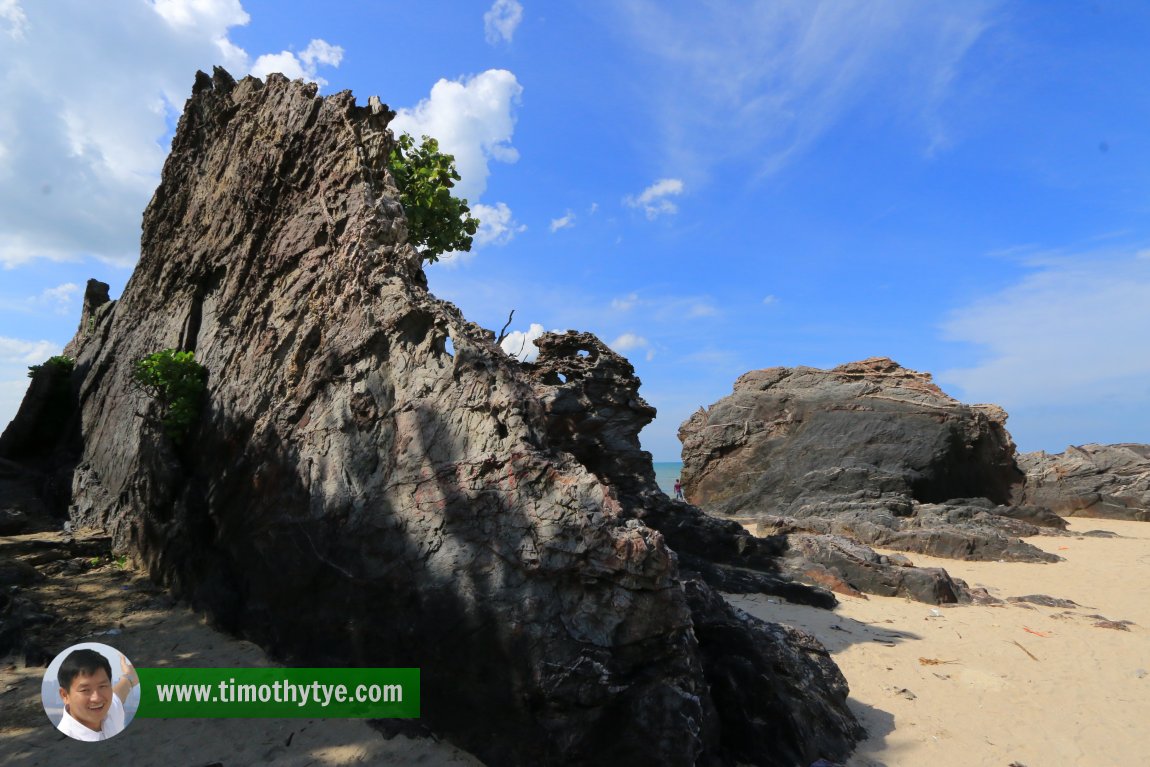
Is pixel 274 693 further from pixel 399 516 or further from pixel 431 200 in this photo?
pixel 431 200

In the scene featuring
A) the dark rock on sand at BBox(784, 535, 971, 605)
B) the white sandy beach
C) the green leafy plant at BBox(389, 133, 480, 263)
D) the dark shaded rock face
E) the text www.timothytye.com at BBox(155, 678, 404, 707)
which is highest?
the green leafy plant at BBox(389, 133, 480, 263)

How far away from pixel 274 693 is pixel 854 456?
1933 cm

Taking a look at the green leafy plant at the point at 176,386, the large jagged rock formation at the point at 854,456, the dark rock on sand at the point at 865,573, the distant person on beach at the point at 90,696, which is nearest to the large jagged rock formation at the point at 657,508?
the dark rock on sand at the point at 865,573

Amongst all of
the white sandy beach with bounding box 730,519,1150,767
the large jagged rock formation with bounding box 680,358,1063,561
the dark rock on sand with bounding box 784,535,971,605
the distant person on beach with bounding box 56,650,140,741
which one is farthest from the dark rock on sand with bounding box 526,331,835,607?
the distant person on beach with bounding box 56,650,140,741

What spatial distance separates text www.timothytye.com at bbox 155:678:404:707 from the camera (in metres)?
→ 5.71

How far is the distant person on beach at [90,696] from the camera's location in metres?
5.60

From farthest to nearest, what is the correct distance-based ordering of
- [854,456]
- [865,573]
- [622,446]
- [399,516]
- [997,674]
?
[854,456] < [622,446] < [865,573] < [997,674] < [399,516]

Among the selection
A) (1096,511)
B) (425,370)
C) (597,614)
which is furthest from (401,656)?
(1096,511)

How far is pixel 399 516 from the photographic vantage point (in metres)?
5.75

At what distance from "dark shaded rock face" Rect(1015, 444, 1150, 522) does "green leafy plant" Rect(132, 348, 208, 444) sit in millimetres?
24146

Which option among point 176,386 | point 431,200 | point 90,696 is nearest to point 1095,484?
point 431,200

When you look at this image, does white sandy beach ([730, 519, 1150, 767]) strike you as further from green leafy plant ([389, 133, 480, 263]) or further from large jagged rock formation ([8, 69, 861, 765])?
green leafy plant ([389, 133, 480, 263])

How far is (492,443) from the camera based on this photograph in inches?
218

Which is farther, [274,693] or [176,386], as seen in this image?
[176,386]
